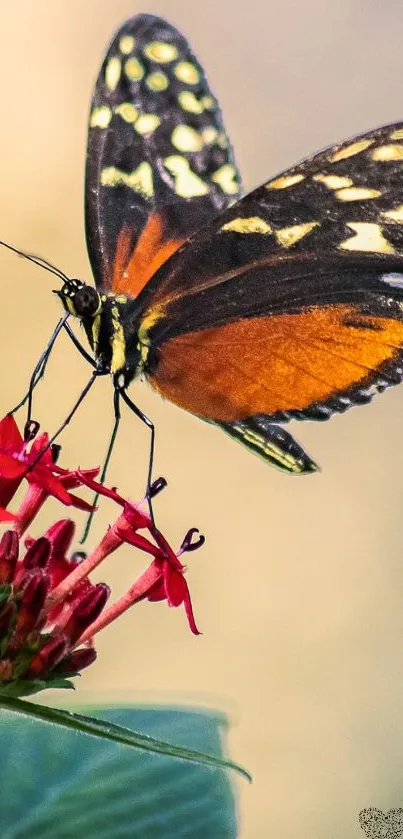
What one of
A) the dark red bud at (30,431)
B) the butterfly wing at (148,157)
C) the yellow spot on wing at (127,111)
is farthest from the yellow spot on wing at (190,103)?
the dark red bud at (30,431)

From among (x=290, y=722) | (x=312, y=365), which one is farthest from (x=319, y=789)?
(x=312, y=365)

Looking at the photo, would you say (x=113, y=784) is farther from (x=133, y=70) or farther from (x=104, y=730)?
(x=133, y=70)

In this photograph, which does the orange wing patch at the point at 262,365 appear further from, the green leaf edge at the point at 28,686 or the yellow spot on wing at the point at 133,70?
the green leaf edge at the point at 28,686

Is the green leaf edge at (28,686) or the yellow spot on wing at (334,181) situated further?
the yellow spot on wing at (334,181)

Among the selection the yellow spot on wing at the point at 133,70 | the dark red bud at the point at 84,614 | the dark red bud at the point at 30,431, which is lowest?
the dark red bud at the point at 84,614

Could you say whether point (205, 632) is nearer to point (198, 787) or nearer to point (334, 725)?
point (334, 725)

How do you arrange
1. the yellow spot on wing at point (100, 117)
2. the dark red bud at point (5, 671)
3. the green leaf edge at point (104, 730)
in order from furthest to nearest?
the yellow spot on wing at point (100, 117), the dark red bud at point (5, 671), the green leaf edge at point (104, 730)

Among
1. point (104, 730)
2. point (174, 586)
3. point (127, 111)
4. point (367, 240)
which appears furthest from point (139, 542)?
point (127, 111)

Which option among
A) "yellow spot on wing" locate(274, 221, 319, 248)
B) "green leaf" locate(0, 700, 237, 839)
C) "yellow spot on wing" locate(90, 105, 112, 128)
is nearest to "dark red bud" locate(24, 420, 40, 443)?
"green leaf" locate(0, 700, 237, 839)
